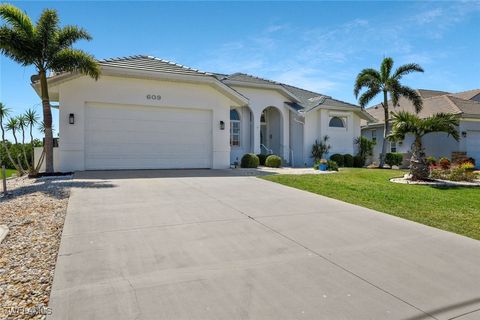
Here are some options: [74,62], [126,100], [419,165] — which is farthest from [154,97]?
[419,165]

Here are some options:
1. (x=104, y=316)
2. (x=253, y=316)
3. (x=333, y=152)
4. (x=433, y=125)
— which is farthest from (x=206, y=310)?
(x=333, y=152)

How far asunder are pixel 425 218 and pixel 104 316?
6.47 meters

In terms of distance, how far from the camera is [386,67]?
22.4m

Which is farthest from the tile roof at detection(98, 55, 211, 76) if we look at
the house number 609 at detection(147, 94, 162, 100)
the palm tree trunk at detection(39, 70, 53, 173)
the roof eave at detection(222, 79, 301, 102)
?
the roof eave at detection(222, 79, 301, 102)

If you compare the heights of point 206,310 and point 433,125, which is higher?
point 433,125

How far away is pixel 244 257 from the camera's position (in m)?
4.40

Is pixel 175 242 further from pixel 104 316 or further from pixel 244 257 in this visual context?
pixel 104 316

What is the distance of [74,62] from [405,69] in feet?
64.6

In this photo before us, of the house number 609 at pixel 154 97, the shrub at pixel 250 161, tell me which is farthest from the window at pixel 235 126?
the house number 609 at pixel 154 97

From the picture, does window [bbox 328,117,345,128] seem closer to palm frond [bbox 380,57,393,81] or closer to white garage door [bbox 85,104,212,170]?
palm frond [bbox 380,57,393,81]

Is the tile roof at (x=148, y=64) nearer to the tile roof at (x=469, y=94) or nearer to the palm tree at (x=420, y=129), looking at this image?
the palm tree at (x=420, y=129)

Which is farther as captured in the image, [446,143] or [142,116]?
[446,143]

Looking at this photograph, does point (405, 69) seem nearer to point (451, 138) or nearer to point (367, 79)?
point (367, 79)

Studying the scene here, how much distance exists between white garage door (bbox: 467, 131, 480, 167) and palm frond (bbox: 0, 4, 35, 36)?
87.7 feet
